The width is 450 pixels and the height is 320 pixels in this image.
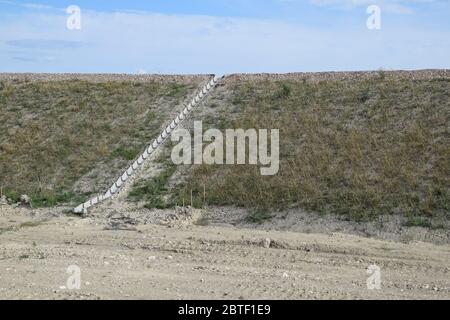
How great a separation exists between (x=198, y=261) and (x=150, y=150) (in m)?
10.7

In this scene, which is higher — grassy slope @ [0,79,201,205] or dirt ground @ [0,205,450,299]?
grassy slope @ [0,79,201,205]

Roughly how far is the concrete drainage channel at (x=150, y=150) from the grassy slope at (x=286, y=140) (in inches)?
24.6

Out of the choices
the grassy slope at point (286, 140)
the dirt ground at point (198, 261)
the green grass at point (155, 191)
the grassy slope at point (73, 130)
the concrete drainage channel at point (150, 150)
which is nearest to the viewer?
the dirt ground at point (198, 261)

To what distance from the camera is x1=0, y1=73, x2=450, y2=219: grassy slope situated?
1689 cm

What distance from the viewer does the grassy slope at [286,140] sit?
16.9 metres

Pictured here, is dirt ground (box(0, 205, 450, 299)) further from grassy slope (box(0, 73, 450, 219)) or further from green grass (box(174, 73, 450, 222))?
grassy slope (box(0, 73, 450, 219))

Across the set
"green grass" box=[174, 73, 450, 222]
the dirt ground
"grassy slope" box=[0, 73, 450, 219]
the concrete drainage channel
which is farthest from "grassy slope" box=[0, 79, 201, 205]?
the dirt ground

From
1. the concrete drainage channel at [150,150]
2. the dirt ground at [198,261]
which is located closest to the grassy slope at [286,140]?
the concrete drainage channel at [150,150]

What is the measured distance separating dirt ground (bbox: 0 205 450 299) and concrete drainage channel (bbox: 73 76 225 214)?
4.82 ft

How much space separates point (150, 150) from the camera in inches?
881

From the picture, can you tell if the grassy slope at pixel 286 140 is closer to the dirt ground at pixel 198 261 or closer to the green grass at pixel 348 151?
the green grass at pixel 348 151

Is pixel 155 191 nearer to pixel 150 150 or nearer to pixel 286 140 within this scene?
pixel 150 150

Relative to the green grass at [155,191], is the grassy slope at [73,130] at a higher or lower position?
higher
